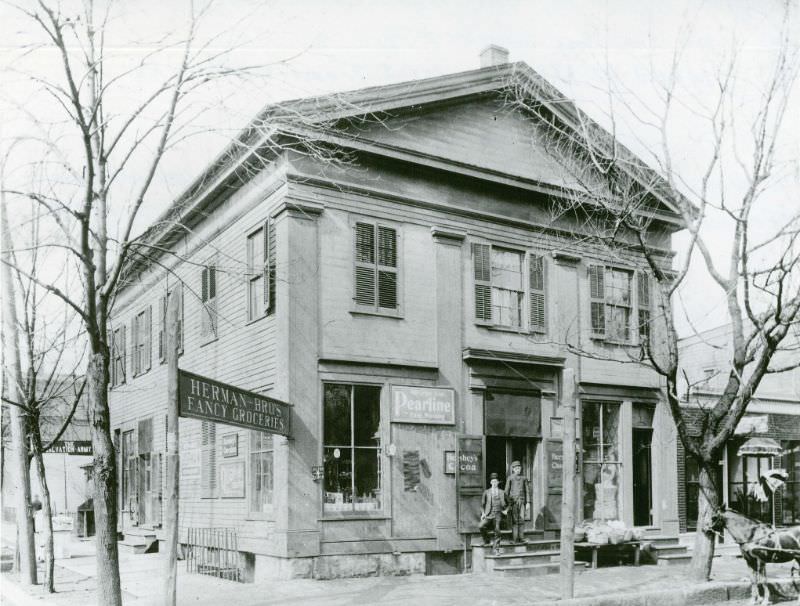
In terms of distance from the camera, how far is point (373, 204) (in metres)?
17.6

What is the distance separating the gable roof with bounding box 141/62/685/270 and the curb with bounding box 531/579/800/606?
21.6 ft

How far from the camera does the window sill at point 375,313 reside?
669 inches

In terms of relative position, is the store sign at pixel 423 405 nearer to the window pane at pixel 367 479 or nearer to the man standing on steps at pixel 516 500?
the window pane at pixel 367 479

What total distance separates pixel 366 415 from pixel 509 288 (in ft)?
15.5

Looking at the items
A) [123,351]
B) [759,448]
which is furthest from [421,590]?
[123,351]

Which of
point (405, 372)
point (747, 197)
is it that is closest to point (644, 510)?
point (405, 372)

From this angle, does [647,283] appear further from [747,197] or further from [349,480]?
[349,480]

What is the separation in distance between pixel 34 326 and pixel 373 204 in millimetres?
6894

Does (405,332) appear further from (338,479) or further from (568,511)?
(568,511)

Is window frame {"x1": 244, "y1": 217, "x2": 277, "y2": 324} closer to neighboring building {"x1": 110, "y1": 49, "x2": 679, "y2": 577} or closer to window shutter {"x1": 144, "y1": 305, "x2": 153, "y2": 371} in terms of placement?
neighboring building {"x1": 110, "y1": 49, "x2": 679, "y2": 577}

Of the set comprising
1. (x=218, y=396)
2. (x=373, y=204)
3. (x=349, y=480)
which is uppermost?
(x=373, y=204)

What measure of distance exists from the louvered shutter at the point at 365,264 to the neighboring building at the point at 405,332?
39 mm

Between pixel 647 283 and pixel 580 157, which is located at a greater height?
pixel 580 157

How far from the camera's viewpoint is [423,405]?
1755cm
